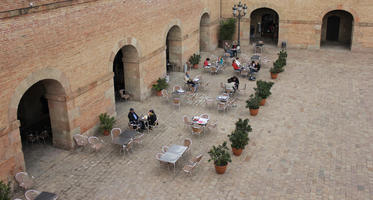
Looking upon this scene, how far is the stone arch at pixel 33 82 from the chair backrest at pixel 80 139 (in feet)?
5.32

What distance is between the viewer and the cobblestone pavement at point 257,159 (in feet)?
39.1

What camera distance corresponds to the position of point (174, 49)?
2328 cm

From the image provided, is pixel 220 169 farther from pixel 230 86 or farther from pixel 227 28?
pixel 227 28

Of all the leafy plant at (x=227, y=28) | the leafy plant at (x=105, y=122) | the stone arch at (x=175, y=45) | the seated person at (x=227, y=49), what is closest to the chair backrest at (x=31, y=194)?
the leafy plant at (x=105, y=122)

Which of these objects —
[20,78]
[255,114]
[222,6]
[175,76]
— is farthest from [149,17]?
[222,6]

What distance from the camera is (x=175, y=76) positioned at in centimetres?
2281

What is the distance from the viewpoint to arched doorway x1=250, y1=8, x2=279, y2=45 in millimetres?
31547

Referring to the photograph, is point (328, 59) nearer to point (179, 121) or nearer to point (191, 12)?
point (191, 12)

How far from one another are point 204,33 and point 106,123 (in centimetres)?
1421

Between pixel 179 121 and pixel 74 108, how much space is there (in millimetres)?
4631

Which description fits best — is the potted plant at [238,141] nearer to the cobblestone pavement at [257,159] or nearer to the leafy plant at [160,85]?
the cobblestone pavement at [257,159]

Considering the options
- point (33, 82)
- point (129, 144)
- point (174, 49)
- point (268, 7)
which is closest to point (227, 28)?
point (268, 7)

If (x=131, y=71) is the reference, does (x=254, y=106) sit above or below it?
below

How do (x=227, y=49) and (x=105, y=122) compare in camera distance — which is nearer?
(x=105, y=122)
